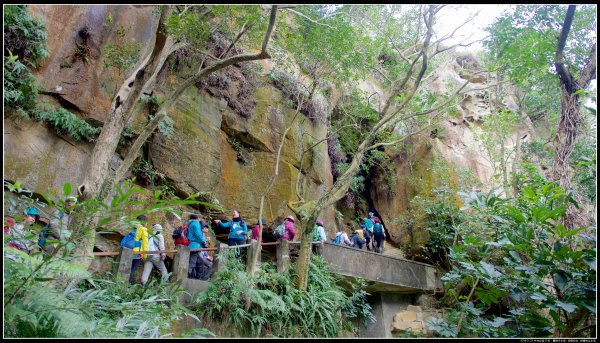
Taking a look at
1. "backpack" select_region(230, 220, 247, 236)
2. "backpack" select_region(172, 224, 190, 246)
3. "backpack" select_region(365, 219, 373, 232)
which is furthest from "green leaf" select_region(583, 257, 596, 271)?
"backpack" select_region(365, 219, 373, 232)

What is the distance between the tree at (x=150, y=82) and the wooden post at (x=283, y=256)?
4.06m

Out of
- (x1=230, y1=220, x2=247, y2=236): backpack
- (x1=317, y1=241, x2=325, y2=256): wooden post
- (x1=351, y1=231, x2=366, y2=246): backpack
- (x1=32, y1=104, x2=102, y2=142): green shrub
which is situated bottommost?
(x1=317, y1=241, x2=325, y2=256): wooden post

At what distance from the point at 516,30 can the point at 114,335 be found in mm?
9460

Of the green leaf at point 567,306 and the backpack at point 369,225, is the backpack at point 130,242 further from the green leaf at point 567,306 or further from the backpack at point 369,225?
the backpack at point 369,225

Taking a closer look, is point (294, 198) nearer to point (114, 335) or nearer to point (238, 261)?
point (238, 261)

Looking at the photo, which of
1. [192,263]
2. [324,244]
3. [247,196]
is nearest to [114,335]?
[192,263]

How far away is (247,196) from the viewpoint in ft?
46.0

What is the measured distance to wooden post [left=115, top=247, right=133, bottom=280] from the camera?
8.06m

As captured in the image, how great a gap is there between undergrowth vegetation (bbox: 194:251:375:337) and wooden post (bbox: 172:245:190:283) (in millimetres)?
577

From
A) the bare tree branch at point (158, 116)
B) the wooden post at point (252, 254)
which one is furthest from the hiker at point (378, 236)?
the bare tree branch at point (158, 116)

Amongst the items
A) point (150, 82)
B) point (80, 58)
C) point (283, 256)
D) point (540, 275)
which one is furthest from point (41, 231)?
point (80, 58)

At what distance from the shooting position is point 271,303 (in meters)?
8.88

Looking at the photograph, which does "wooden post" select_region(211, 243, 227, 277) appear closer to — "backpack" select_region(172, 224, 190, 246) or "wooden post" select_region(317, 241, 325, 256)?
"backpack" select_region(172, 224, 190, 246)

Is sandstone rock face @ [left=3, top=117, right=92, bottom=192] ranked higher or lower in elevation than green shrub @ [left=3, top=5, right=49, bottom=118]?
lower
